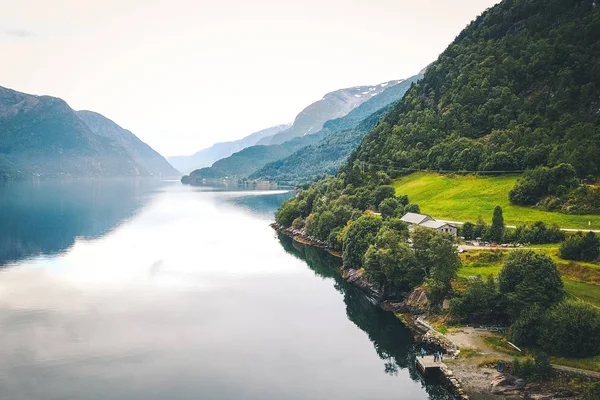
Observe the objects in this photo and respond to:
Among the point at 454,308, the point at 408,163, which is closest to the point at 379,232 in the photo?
the point at 454,308

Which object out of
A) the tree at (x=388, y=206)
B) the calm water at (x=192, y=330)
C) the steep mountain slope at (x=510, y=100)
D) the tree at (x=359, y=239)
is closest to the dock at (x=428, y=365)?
the calm water at (x=192, y=330)

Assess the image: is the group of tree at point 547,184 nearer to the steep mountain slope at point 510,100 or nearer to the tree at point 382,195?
the steep mountain slope at point 510,100

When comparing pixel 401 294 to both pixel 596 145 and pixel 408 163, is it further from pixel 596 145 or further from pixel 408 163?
pixel 408 163

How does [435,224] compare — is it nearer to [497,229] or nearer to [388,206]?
[497,229]

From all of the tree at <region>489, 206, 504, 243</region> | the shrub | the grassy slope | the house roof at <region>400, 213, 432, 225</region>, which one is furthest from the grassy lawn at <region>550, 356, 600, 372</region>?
the shrub

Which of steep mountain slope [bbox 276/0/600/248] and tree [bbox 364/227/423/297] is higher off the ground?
steep mountain slope [bbox 276/0/600/248]

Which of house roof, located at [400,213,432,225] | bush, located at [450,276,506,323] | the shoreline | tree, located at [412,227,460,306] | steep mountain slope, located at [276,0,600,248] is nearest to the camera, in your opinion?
the shoreline

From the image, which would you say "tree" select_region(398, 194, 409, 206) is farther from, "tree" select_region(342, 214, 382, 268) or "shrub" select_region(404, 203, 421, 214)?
"tree" select_region(342, 214, 382, 268)
